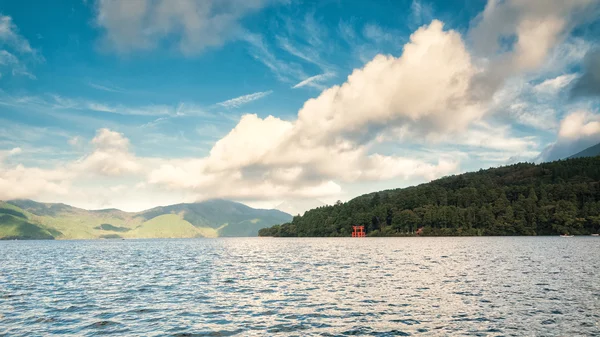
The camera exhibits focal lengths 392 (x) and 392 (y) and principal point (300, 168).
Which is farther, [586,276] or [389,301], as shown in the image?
[586,276]

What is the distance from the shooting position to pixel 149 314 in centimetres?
3697

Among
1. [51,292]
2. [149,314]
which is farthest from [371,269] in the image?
[51,292]

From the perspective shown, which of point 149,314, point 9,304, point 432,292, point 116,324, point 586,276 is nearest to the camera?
point 116,324

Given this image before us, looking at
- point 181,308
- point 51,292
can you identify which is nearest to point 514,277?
point 181,308

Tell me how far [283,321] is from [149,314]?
43.8 feet

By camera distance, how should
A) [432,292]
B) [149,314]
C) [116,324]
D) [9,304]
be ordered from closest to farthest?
1. [116,324]
2. [149,314]
3. [9,304]
4. [432,292]

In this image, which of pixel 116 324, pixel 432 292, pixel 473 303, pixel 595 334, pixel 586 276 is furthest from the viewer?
pixel 586 276

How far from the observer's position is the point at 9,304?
42594mm

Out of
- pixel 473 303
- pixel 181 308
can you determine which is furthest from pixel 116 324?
pixel 473 303

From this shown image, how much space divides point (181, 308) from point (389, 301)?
846 inches

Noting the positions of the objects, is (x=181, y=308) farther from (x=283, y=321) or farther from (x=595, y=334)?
(x=595, y=334)

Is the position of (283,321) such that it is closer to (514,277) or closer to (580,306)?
(580,306)

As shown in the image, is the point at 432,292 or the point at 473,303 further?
the point at 432,292

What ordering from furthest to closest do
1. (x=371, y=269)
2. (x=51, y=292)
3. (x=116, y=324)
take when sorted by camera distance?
1. (x=371, y=269)
2. (x=51, y=292)
3. (x=116, y=324)
